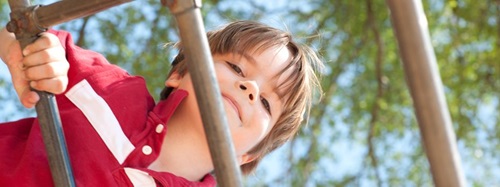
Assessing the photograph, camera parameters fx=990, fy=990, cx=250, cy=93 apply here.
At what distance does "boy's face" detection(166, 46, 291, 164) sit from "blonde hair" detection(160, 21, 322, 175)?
16 mm

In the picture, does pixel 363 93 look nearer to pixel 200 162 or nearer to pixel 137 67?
pixel 137 67

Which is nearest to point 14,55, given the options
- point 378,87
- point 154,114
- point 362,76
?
point 154,114

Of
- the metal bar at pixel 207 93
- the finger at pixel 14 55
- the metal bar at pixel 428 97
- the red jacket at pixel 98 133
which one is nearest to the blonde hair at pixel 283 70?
the red jacket at pixel 98 133

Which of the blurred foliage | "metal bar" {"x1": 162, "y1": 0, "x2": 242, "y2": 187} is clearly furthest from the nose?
the blurred foliage

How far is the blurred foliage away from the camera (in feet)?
13.5

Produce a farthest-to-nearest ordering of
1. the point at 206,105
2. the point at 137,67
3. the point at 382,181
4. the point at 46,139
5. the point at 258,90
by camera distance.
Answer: the point at 382,181
the point at 137,67
the point at 258,90
the point at 46,139
the point at 206,105

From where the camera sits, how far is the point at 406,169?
463cm

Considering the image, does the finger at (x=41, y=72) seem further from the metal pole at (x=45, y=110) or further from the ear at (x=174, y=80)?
the ear at (x=174, y=80)

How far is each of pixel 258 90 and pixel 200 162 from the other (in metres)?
0.14

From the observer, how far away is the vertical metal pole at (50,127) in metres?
1.13

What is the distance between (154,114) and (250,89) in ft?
0.48

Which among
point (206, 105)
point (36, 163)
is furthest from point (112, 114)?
point (206, 105)

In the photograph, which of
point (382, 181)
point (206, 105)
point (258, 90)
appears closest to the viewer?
point (206, 105)

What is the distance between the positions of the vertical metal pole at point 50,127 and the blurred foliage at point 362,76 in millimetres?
2847
